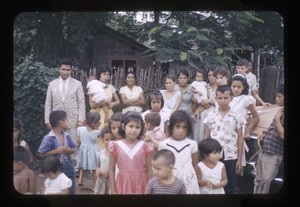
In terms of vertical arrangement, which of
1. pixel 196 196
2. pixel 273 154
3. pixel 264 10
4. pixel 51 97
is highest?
pixel 264 10

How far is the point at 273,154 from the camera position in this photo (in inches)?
144

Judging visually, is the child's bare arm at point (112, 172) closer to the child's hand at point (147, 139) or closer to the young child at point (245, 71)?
the child's hand at point (147, 139)

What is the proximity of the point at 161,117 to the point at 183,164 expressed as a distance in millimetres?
275

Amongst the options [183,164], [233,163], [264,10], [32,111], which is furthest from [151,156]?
[264,10]

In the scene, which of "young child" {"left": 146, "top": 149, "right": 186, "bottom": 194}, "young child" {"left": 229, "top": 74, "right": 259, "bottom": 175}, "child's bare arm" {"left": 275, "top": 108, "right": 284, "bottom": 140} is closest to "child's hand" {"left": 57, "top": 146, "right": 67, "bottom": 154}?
"young child" {"left": 146, "top": 149, "right": 186, "bottom": 194}

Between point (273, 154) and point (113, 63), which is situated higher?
A: point (113, 63)

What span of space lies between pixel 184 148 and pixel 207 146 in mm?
122

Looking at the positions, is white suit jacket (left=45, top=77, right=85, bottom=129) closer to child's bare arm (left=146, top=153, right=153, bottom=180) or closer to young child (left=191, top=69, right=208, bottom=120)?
child's bare arm (left=146, top=153, right=153, bottom=180)

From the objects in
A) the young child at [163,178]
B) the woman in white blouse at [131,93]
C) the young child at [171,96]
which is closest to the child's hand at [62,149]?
the woman in white blouse at [131,93]

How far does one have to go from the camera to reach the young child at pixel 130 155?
12.0 ft

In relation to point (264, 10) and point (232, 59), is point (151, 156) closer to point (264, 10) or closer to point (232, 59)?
point (232, 59)

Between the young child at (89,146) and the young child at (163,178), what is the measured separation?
312mm

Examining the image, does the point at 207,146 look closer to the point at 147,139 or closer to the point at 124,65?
the point at 147,139

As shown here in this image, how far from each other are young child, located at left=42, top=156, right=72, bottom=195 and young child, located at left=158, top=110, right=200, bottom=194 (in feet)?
1.74
